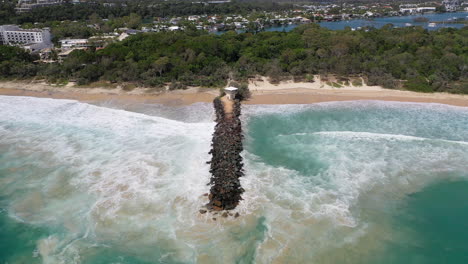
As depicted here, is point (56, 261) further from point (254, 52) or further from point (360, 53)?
point (360, 53)

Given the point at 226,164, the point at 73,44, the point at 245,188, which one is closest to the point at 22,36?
the point at 73,44

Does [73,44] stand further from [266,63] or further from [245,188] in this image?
[245,188]

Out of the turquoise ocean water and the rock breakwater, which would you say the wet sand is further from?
the rock breakwater

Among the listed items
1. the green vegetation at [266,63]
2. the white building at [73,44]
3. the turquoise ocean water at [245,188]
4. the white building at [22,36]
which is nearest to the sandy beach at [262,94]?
the green vegetation at [266,63]

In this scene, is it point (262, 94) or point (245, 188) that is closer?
point (245, 188)

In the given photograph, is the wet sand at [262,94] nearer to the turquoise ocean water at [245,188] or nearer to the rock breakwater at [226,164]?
the turquoise ocean water at [245,188]
